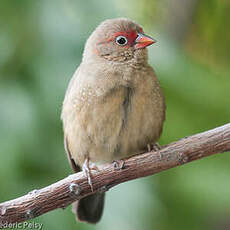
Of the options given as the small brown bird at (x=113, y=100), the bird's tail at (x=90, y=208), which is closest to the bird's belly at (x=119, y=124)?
the small brown bird at (x=113, y=100)

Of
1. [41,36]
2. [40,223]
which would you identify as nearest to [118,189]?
[40,223]

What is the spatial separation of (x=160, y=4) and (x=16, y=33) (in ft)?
4.03

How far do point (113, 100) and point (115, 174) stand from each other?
1.98ft

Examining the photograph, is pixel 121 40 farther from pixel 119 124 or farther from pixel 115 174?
pixel 115 174

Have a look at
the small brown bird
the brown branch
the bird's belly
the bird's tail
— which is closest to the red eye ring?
the small brown bird

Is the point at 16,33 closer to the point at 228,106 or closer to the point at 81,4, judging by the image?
the point at 81,4

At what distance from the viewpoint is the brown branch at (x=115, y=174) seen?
139 inches

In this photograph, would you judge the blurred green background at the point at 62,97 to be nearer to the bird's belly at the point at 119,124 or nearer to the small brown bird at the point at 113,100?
the small brown bird at the point at 113,100

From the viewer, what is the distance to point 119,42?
4.41 metres

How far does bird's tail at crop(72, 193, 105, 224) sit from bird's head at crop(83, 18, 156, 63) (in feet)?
3.99

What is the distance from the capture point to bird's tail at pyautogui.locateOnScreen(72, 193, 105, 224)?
15.1 ft

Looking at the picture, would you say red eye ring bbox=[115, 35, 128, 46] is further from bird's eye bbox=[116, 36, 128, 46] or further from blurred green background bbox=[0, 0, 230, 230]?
blurred green background bbox=[0, 0, 230, 230]

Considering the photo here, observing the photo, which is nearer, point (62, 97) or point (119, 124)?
point (119, 124)

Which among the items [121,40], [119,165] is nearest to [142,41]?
[121,40]
